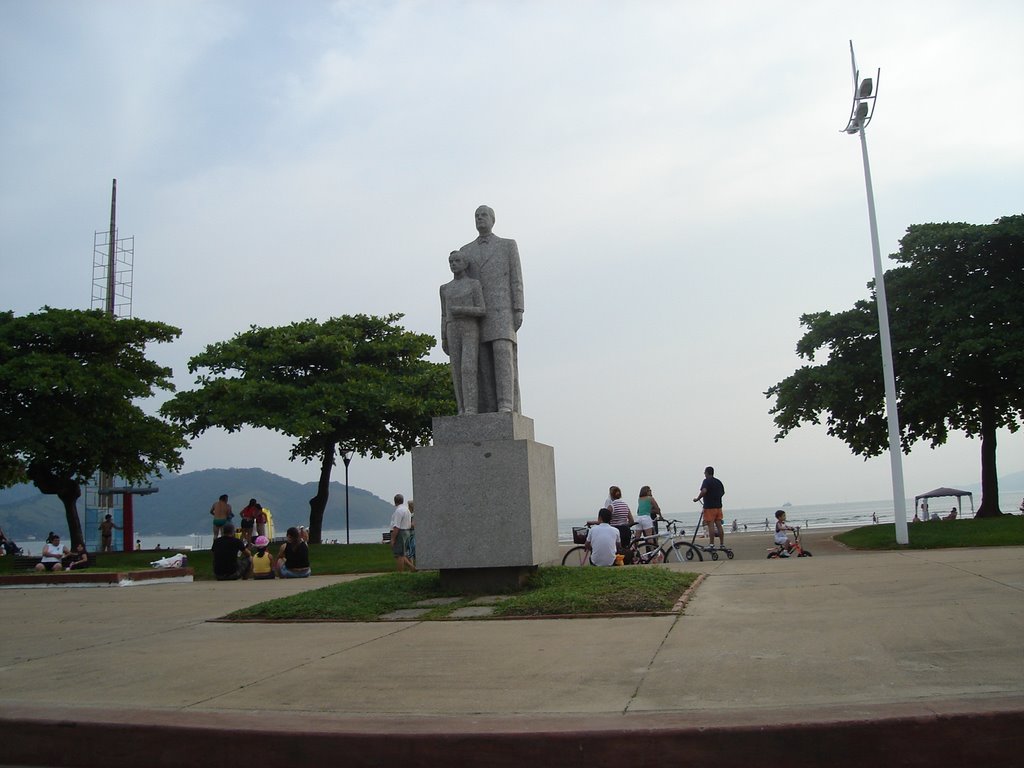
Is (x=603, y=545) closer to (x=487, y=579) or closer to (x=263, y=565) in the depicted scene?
(x=487, y=579)

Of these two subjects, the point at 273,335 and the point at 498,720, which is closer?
the point at 498,720

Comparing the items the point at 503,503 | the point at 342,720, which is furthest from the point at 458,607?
the point at 342,720

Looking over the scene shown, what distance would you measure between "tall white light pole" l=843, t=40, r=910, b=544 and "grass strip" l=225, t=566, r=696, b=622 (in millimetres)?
9155

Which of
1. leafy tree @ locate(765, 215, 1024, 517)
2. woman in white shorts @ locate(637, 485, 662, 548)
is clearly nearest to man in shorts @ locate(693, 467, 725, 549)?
woman in white shorts @ locate(637, 485, 662, 548)

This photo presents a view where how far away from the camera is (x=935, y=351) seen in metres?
24.6

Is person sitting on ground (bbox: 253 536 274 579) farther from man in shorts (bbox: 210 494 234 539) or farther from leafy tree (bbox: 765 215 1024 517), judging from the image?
leafy tree (bbox: 765 215 1024 517)

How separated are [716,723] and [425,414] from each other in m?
24.3

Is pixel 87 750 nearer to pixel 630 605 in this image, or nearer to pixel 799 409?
pixel 630 605

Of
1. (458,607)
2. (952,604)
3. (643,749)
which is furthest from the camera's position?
(458,607)

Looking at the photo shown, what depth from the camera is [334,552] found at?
25031 mm

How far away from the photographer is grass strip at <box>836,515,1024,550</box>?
1719 cm

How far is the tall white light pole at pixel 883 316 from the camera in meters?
17.8

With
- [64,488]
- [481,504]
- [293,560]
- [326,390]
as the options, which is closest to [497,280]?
[481,504]

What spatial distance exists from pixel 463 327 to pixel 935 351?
18.6 metres
